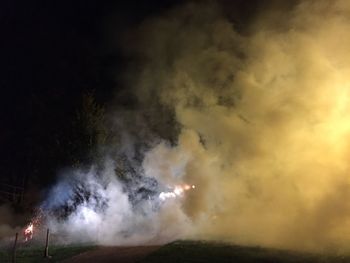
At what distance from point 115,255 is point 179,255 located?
3871 millimetres

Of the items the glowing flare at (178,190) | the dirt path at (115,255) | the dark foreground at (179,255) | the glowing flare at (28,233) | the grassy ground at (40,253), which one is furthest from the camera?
the glowing flare at (28,233)

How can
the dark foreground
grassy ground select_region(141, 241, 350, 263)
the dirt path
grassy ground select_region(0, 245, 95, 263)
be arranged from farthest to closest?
grassy ground select_region(0, 245, 95, 263), the dirt path, the dark foreground, grassy ground select_region(141, 241, 350, 263)

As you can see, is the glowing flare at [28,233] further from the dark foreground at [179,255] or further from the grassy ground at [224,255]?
the grassy ground at [224,255]

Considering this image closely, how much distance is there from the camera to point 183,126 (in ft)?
122

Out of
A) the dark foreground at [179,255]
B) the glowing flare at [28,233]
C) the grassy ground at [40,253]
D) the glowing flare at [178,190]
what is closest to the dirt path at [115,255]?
the dark foreground at [179,255]

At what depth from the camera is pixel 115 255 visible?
85.3ft

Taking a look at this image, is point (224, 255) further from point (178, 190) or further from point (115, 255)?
point (178, 190)

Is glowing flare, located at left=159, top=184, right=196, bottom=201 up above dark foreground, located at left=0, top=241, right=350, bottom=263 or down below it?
above

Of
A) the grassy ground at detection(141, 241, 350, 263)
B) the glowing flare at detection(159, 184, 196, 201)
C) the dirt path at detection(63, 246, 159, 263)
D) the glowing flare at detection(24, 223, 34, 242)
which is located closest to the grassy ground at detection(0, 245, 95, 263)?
the dirt path at detection(63, 246, 159, 263)

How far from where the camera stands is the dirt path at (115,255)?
2481 centimetres

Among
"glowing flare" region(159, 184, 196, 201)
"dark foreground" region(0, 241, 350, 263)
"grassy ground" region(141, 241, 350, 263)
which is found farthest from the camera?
"glowing flare" region(159, 184, 196, 201)

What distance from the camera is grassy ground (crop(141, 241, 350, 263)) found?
834 inches

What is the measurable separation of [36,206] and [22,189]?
499 cm

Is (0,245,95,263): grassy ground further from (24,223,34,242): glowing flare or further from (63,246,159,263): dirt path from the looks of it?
(24,223,34,242): glowing flare
